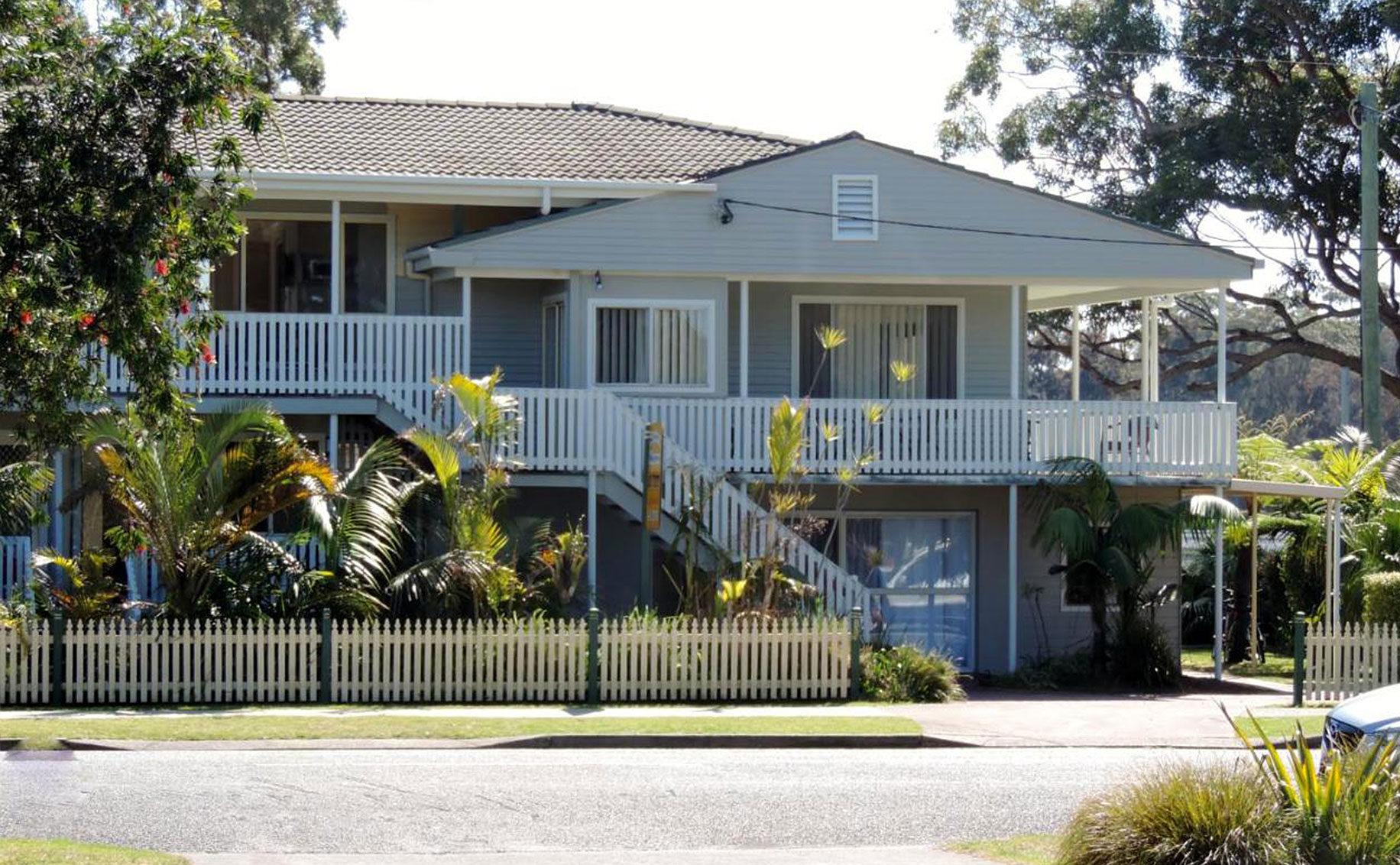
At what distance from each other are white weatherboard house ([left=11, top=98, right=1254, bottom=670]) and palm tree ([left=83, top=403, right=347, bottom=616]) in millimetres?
2267

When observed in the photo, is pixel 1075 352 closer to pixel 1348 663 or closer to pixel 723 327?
pixel 723 327

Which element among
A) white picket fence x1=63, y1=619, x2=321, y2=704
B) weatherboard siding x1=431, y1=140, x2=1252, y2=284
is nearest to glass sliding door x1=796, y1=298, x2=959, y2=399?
weatherboard siding x1=431, y1=140, x2=1252, y2=284

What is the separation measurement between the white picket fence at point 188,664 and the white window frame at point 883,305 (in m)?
9.28

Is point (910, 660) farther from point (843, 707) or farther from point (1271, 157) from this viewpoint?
point (1271, 157)

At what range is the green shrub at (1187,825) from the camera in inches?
368

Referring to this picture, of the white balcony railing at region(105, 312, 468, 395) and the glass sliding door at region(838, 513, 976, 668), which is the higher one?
the white balcony railing at region(105, 312, 468, 395)

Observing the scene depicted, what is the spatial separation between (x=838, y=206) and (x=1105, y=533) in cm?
549

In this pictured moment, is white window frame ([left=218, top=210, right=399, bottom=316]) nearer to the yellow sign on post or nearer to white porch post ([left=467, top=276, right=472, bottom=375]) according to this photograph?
white porch post ([left=467, top=276, right=472, bottom=375])

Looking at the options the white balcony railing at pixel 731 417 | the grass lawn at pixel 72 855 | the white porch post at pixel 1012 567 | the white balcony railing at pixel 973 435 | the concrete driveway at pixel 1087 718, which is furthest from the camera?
the white porch post at pixel 1012 567

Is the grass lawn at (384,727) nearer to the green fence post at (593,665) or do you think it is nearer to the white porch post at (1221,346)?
the green fence post at (593,665)

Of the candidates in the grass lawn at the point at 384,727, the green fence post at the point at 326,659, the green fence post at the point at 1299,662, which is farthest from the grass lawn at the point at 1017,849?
the green fence post at the point at 1299,662

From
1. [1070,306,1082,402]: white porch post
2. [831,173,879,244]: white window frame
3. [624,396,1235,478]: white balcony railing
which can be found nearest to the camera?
[624,396,1235,478]: white balcony railing

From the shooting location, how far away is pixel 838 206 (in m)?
25.3

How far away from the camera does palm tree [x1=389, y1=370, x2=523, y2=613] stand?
817 inches
